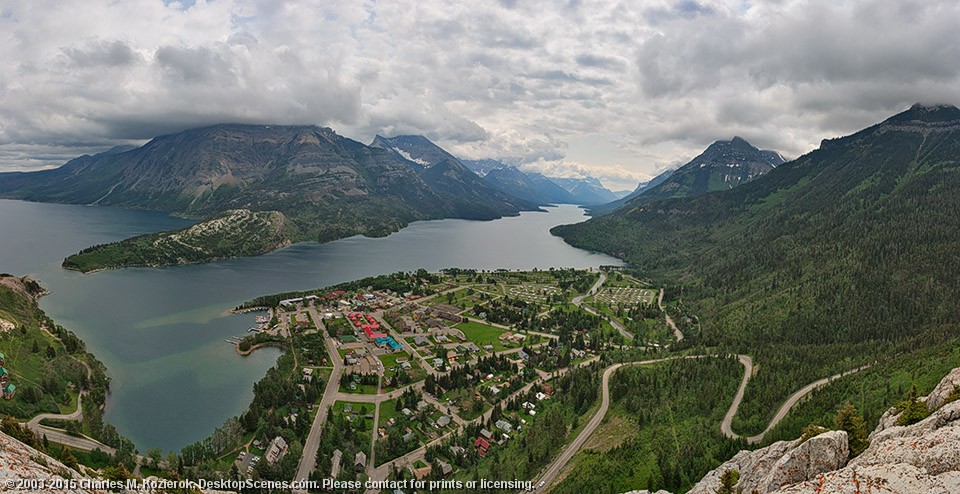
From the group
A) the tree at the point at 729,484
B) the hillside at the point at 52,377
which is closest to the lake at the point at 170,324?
the hillside at the point at 52,377

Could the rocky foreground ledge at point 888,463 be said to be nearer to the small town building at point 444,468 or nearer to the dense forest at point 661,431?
the dense forest at point 661,431

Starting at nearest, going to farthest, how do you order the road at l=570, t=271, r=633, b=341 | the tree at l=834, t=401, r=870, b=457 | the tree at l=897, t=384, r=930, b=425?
the tree at l=834, t=401, r=870, b=457
the tree at l=897, t=384, r=930, b=425
the road at l=570, t=271, r=633, b=341

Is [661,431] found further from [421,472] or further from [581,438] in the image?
[421,472]

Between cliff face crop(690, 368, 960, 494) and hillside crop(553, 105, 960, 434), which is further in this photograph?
hillside crop(553, 105, 960, 434)

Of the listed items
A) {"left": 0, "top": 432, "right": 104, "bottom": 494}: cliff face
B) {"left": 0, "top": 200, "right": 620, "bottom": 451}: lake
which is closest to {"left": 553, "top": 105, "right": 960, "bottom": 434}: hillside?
{"left": 0, "top": 432, "right": 104, "bottom": 494}: cliff face

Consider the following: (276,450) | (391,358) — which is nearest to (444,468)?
(276,450)

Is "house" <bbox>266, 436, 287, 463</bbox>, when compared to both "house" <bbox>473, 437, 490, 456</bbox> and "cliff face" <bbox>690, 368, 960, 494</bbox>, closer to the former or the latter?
"house" <bbox>473, 437, 490, 456</bbox>
